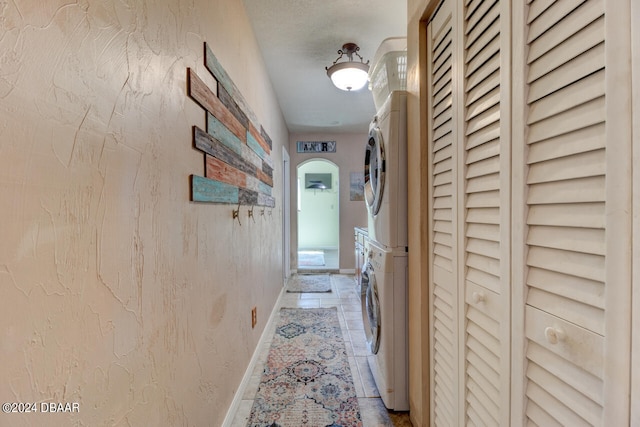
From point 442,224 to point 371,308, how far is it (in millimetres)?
923

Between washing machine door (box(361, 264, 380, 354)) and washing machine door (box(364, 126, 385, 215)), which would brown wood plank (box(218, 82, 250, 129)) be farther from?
washing machine door (box(361, 264, 380, 354))

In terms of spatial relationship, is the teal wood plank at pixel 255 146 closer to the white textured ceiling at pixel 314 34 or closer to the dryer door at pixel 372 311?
the white textured ceiling at pixel 314 34

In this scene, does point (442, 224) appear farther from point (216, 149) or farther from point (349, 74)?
point (349, 74)

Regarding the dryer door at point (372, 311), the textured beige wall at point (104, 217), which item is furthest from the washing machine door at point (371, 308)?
the textured beige wall at point (104, 217)

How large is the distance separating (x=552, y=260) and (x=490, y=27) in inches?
25.1

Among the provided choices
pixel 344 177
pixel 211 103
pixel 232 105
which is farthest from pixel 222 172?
pixel 344 177

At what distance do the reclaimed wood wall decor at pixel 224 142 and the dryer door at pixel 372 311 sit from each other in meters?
0.94

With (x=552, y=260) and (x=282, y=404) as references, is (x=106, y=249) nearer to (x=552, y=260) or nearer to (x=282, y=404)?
(x=552, y=260)

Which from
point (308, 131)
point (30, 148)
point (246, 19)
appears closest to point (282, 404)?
point (30, 148)

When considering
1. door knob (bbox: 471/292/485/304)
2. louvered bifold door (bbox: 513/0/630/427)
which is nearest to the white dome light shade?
louvered bifold door (bbox: 513/0/630/427)

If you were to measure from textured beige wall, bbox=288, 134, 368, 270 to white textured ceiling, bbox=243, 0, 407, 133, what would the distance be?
1536 millimetres

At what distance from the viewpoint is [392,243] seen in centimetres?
156

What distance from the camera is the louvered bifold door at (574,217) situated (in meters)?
0.47

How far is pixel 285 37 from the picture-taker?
89.0 inches
